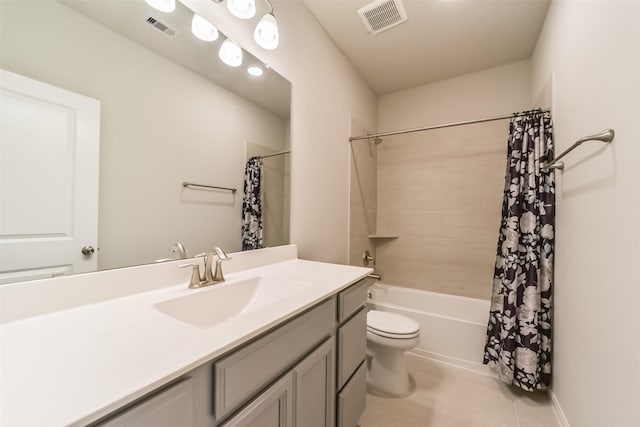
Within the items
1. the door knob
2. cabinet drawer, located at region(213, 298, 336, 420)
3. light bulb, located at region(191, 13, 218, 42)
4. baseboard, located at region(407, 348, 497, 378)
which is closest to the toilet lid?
baseboard, located at region(407, 348, 497, 378)

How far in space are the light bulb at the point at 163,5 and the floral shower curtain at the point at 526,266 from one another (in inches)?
82.2

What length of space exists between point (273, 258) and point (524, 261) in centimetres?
156

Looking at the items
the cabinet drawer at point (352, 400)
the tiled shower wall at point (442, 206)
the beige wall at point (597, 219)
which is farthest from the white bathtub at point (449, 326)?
the cabinet drawer at point (352, 400)

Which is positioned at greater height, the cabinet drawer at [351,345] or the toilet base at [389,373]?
the cabinet drawer at [351,345]

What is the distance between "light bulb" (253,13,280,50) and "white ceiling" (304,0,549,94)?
601mm

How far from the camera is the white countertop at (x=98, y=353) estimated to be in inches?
14.3

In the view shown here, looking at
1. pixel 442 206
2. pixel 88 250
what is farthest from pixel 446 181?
pixel 88 250

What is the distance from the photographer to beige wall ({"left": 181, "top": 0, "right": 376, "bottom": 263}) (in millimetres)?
1507

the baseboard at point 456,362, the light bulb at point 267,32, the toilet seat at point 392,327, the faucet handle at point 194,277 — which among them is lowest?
the baseboard at point 456,362

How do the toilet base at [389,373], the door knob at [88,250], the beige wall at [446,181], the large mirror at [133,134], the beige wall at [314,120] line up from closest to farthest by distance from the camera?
the large mirror at [133,134] < the door knob at [88,250] < the beige wall at [314,120] < the toilet base at [389,373] < the beige wall at [446,181]

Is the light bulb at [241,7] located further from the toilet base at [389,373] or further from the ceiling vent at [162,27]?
the toilet base at [389,373]

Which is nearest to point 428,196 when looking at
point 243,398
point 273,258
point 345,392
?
point 273,258

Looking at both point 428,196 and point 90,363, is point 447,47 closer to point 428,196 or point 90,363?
point 428,196

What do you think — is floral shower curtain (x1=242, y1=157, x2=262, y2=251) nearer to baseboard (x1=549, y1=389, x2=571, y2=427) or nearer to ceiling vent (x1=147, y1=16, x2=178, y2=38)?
ceiling vent (x1=147, y1=16, x2=178, y2=38)
